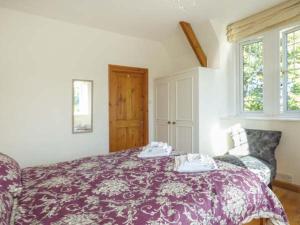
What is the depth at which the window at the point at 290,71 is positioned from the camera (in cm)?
287

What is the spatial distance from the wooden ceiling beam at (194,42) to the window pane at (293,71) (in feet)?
4.15

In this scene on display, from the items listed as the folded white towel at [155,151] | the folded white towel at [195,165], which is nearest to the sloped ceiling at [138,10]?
the folded white towel at [155,151]

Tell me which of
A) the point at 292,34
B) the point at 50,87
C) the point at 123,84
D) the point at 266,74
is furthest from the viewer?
the point at 123,84

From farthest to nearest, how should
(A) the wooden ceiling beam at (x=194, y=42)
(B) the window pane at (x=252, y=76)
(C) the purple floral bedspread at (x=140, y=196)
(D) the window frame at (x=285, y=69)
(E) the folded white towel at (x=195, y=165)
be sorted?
(A) the wooden ceiling beam at (x=194, y=42) < (B) the window pane at (x=252, y=76) < (D) the window frame at (x=285, y=69) < (E) the folded white towel at (x=195, y=165) < (C) the purple floral bedspread at (x=140, y=196)

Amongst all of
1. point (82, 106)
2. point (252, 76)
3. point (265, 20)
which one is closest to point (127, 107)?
point (82, 106)

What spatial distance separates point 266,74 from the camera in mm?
3146

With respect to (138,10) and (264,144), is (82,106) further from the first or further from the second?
(264,144)

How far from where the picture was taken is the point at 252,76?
341 cm

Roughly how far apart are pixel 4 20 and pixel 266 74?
3.89 m

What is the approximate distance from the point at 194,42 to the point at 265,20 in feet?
3.67

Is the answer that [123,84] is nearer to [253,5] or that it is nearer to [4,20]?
[4,20]

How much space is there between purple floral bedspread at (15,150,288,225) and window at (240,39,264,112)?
6.44 ft

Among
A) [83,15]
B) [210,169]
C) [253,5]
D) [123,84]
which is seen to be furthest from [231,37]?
[210,169]

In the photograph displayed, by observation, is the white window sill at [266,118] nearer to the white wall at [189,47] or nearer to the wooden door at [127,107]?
the white wall at [189,47]
